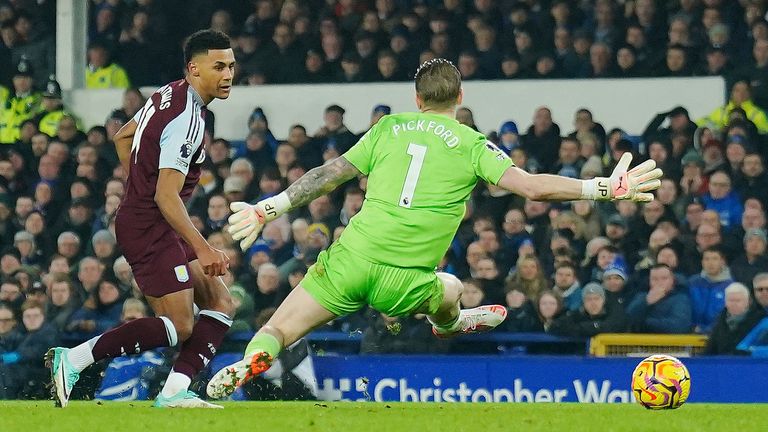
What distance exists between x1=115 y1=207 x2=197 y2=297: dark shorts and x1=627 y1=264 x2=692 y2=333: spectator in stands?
4842 mm

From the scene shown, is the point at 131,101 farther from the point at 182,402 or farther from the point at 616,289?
the point at 182,402

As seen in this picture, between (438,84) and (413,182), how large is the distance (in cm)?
54

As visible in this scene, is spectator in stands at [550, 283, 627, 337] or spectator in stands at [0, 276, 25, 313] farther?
spectator in stands at [0, 276, 25, 313]

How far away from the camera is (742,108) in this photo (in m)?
14.0

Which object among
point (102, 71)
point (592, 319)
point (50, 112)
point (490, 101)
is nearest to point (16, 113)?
point (50, 112)

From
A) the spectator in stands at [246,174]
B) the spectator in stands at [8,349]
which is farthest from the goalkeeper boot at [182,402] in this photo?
the spectator in stands at [246,174]

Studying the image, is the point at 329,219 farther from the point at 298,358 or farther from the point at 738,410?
the point at 738,410

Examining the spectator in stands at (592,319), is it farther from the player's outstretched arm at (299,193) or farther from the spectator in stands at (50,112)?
the spectator in stands at (50,112)

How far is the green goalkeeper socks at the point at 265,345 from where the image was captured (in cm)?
776

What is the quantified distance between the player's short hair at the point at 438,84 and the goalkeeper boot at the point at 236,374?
5.27 ft

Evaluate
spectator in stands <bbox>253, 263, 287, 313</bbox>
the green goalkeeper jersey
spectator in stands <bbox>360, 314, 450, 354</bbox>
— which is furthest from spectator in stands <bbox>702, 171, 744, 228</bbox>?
the green goalkeeper jersey

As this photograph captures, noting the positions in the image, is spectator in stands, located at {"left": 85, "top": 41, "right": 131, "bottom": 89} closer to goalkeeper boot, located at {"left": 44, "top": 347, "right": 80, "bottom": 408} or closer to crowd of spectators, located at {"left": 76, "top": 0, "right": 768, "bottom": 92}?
crowd of spectators, located at {"left": 76, "top": 0, "right": 768, "bottom": 92}

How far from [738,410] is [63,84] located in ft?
33.5

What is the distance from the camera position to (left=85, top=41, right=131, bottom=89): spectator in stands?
16.9 m
